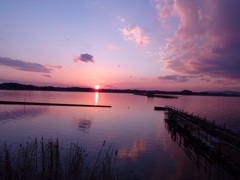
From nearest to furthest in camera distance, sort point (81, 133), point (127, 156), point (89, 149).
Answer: point (127, 156), point (89, 149), point (81, 133)

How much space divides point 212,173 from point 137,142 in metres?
12.7

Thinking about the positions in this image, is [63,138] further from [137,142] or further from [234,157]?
[234,157]

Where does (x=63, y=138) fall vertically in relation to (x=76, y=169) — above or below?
below

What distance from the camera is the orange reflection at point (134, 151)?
24.7 meters

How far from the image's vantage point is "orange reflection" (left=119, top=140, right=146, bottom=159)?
973 inches

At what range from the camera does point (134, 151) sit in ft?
88.0

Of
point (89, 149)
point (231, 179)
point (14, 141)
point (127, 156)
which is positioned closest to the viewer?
point (231, 179)

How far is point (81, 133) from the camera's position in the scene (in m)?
36.8

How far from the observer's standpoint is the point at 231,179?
18984 mm

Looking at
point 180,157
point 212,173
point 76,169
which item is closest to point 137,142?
point 180,157

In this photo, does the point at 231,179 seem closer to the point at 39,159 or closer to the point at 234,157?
the point at 234,157

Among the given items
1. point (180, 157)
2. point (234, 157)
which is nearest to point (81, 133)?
point (180, 157)

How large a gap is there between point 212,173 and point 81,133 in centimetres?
2144

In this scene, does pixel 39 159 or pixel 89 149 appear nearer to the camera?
pixel 39 159
